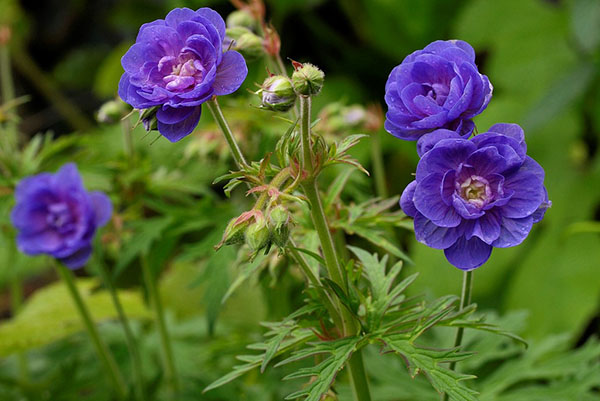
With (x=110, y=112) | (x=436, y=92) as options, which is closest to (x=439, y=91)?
(x=436, y=92)

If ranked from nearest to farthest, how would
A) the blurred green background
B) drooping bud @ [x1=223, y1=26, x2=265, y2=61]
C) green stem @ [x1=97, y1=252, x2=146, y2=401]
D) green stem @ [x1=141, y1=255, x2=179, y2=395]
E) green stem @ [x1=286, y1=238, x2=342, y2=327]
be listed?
green stem @ [x1=286, y1=238, x2=342, y2=327] → drooping bud @ [x1=223, y1=26, x2=265, y2=61] → green stem @ [x1=97, y1=252, x2=146, y2=401] → green stem @ [x1=141, y1=255, x2=179, y2=395] → the blurred green background

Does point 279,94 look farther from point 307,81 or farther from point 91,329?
point 91,329

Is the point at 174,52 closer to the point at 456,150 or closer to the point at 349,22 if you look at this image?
the point at 456,150

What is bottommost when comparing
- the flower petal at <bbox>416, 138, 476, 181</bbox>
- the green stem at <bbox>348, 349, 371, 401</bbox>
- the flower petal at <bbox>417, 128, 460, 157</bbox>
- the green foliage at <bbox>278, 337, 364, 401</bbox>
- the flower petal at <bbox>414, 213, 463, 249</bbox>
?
the green stem at <bbox>348, 349, 371, 401</bbox>

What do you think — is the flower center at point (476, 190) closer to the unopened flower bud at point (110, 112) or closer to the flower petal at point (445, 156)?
the flower petal at point (445, 156)

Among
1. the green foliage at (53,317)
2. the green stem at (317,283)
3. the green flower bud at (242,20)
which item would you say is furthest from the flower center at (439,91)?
the green foliage at (53,317)

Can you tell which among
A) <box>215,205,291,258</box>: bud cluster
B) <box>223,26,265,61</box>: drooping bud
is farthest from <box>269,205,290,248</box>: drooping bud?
<box>223,26,265,61</box>: drooping bud

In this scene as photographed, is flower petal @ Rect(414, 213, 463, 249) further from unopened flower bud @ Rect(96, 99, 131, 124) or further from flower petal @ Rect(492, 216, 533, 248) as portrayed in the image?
unopened flower bud @ Rect(96, 99, 131, 124)
